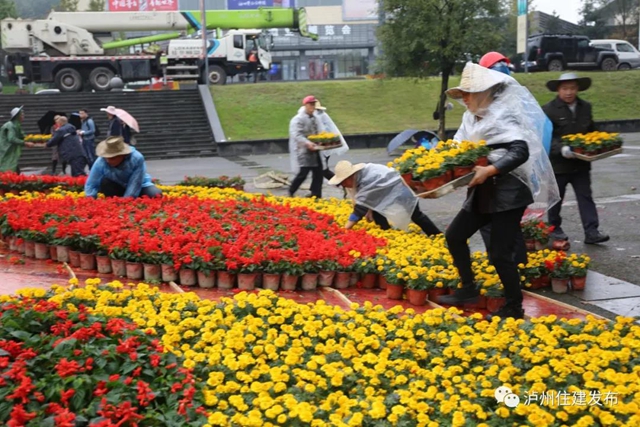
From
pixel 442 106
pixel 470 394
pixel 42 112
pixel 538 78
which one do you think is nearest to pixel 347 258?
pixel 470 394

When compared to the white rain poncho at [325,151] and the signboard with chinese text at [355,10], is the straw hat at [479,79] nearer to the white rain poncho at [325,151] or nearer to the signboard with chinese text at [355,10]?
the white rain poncho at [325,151]

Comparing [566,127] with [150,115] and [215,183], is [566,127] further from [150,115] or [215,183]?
[150,115]

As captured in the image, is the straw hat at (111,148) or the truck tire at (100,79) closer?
the straw hat at (111,148)

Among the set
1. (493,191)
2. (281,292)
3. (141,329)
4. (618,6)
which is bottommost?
(281,292)

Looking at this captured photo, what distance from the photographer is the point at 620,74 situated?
30.9 metres

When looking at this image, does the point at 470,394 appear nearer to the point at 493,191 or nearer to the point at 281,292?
the point at 493,191

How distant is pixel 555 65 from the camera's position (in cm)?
3556

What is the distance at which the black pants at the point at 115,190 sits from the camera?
9062 millimetres

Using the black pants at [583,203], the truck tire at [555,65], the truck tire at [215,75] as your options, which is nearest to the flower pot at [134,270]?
the black pants at [583,203]

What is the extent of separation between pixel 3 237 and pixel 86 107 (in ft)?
67.0

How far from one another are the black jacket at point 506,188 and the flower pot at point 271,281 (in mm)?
1925

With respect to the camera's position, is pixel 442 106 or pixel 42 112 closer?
pixel 442 106

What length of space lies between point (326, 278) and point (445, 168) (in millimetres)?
1812

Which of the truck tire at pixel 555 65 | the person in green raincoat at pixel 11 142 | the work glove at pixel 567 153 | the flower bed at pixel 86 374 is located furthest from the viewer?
the truck tire at pixel 555 65
